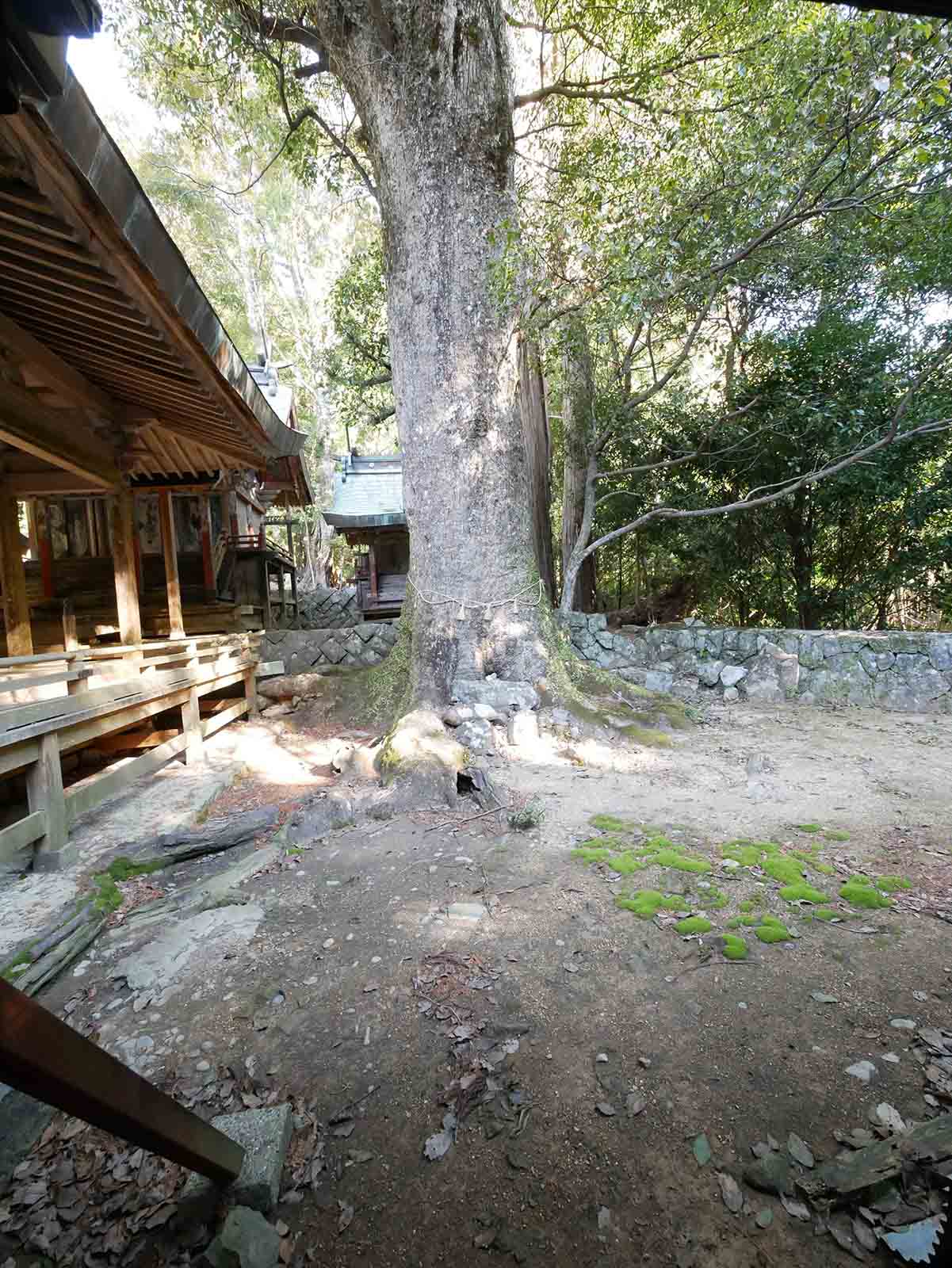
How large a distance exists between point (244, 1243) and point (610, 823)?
2.97 meters

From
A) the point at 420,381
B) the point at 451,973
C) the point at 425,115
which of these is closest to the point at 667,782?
the point at 451,973

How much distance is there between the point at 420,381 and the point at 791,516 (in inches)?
271

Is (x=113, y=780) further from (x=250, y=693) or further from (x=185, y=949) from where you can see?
(x=250, y=693)

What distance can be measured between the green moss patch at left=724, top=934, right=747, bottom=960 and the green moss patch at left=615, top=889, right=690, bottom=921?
0.31 m

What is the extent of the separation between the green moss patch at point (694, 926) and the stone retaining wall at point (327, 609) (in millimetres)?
16351

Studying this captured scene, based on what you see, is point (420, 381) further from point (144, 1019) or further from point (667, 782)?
point (144, 1019)

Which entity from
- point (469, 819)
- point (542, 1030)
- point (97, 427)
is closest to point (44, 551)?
point (97, 427)

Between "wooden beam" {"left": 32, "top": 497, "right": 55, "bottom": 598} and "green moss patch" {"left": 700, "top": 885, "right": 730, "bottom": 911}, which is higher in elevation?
"wooden beam" {"left": 32, "top": 497, "right": 55, "bottom": 598}

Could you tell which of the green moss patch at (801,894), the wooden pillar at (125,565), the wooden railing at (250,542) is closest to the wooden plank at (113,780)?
the wooden pillar at (125,565)

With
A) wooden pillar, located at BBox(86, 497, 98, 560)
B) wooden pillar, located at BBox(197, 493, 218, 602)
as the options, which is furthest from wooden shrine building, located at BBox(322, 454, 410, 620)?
wooden pillar, located at BBox(86, 497, 98, 560)

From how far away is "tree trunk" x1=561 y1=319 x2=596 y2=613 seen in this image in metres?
8.83

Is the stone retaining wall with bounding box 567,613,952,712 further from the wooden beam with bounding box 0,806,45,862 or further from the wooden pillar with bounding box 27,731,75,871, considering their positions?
the wooden beam with bounding box 0,806,45,862

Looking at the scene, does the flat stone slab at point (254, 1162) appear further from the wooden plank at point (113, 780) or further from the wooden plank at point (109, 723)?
the wooden plank at point (113, 780)

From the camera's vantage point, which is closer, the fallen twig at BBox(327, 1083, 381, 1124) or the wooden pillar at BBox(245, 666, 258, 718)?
the fallen twig at BBox(327, 1083, 381, 1124)
